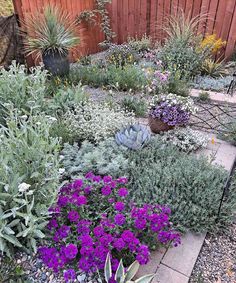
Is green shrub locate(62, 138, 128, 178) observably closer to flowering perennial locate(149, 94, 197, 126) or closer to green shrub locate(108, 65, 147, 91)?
flowering perennial locate(149, 94, 197, 126)

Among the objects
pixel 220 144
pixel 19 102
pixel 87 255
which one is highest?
pixel 19 102

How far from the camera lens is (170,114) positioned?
281 centimetres

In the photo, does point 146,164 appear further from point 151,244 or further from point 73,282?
point 73,282

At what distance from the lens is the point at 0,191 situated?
1.57 m

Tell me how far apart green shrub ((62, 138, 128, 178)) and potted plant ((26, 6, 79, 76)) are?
2.52 metres

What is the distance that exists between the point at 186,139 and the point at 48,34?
120 inches

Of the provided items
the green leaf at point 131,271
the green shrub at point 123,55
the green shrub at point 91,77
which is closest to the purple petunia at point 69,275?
the green leaf at point 131,271

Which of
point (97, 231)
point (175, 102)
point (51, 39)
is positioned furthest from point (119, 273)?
point (51, 39)

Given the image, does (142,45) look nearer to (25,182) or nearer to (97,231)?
(25,182)

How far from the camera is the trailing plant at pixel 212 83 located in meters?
4.36

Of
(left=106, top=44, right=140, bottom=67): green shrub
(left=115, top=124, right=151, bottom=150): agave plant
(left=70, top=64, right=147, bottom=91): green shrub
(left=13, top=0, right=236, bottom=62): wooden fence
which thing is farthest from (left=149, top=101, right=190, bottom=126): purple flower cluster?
(left=13, top=0, right=236, bottom=62): wooden fence

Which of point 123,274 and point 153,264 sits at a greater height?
point 123,274

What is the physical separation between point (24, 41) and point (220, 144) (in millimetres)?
3917

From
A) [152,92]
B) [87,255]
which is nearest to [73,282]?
[87,255]
